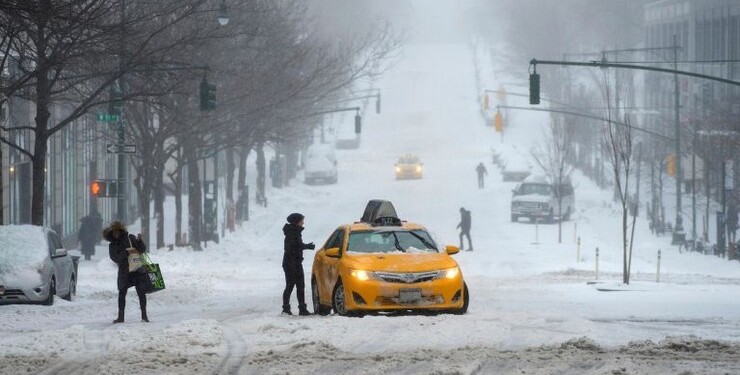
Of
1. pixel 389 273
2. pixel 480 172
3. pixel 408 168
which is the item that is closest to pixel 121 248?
pixel 389 273

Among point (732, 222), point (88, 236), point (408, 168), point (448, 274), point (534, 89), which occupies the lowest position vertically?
point (88, 236)

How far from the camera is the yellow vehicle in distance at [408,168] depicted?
88.4 m

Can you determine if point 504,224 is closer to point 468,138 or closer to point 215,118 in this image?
point 215,118

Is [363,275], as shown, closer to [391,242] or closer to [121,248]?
[391,242]

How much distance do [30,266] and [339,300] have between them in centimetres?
660

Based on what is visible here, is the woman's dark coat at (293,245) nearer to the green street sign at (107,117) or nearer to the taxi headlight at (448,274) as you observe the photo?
the taxi headlight at (448,274)

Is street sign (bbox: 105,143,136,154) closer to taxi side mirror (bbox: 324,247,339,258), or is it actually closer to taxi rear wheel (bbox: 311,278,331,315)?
taxi rear wheel (bbox: 311,278,331,315)

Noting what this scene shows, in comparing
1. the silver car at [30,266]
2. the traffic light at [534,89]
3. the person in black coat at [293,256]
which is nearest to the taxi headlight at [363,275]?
the person in black coat at [293,256]

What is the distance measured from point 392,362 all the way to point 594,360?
204 cm

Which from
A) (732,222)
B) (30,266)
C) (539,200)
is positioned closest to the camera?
(30,266)

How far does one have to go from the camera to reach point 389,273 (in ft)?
66.8

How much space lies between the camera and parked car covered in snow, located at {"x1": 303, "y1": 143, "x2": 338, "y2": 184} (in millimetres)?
87062

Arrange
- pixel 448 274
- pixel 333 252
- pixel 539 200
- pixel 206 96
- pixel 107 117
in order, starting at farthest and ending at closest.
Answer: pixel 539 200, pixel 107 117, pixel 206 96, pixel 333 252, pixel 448 274

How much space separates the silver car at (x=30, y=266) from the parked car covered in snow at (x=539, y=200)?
38.7 m
